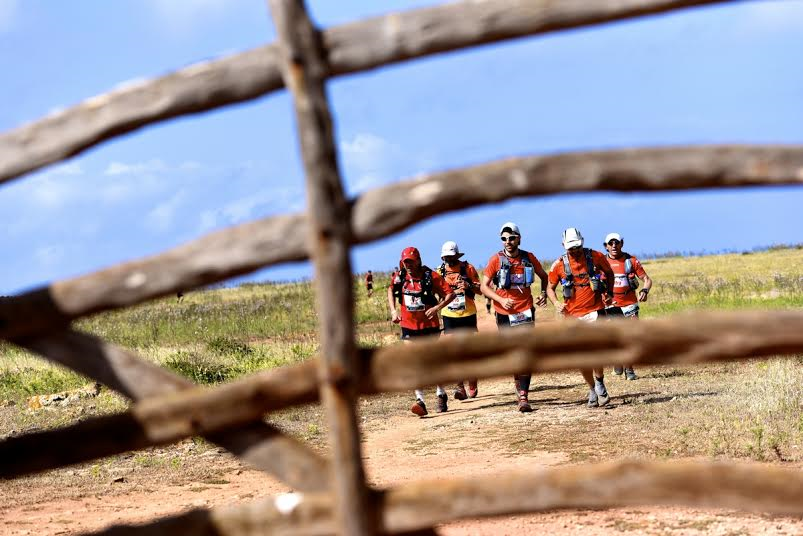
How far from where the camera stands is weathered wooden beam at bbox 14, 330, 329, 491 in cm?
379

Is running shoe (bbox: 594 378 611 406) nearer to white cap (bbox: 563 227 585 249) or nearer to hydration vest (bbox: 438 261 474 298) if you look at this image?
white cap (bbox: 563 227 585 249)

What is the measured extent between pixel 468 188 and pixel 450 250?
9.94m

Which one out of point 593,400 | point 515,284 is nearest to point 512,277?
point 515,284

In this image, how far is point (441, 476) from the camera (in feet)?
29.1

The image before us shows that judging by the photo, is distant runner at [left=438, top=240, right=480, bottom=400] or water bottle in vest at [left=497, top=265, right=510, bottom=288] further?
distant runner at [left=438, top=240, right=480, bottom=400]

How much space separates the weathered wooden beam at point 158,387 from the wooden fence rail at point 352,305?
12mm

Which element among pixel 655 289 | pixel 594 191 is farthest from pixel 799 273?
pixel 594 191

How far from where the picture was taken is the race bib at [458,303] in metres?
13.3

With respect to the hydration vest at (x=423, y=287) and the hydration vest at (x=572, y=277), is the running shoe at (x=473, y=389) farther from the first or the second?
the hydration vest at (x=572, y=277)

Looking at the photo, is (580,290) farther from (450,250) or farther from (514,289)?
(450,250)

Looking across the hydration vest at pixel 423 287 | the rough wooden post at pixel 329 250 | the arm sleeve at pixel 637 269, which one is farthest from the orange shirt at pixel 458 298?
the rough wooden post at pixel 329 250

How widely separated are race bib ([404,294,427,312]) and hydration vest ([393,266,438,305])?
5 centimetres

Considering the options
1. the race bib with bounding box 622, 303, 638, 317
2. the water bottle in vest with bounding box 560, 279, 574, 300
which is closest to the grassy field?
the race bib with bounding box 622, 303, 638, 317

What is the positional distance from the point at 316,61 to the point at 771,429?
297 inches
